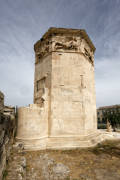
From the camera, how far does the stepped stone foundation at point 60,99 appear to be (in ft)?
22.2

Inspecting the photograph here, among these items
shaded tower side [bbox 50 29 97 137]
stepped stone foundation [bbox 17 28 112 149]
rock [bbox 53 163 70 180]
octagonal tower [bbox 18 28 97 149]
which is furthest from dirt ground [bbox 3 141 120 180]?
shaded tower side [bbox 50 29 97 137]

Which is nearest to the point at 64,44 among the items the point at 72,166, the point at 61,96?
the point at 61,96

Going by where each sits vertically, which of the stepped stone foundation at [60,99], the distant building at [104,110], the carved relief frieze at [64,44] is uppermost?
the carved relief frieze at [64,44]

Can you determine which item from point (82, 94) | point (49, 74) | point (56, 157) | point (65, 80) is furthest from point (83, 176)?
point (49, 74)

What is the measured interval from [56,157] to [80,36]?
8.13m

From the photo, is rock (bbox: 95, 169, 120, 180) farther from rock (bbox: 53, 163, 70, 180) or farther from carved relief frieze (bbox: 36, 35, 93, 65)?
carved relief frieze (bbox: 36, 35, 93, 65)

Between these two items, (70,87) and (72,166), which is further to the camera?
(70,87)

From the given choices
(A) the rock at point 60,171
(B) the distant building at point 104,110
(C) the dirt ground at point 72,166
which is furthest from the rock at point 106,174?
(B) the distant building at point 104,110

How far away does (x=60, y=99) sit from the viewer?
7508mm

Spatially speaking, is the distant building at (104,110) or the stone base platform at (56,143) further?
the distant building at (104,110)

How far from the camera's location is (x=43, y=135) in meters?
6.93

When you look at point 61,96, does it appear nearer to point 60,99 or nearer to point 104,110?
point 60,99

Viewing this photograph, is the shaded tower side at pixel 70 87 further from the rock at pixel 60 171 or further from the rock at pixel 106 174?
the rock at pixel 106 174

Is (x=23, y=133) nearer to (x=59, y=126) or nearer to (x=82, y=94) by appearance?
(x=59, y=126)
